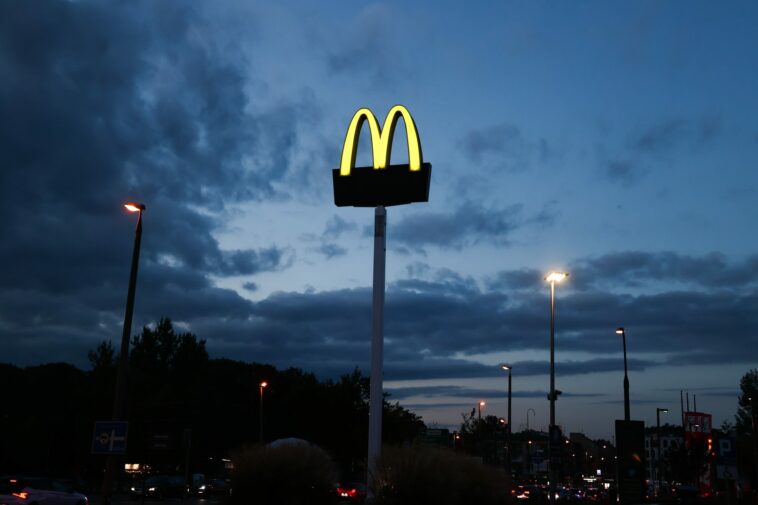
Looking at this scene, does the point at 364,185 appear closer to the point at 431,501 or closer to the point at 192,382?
the point at 431,501

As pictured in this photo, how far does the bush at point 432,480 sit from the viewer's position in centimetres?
1400

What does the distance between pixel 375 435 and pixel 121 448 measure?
6392 millimetres

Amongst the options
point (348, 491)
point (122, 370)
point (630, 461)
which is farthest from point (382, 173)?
point (348, 491)

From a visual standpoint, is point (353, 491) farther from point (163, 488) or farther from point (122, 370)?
point (122, 370)

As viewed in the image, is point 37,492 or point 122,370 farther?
point 37,492

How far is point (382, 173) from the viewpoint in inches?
821

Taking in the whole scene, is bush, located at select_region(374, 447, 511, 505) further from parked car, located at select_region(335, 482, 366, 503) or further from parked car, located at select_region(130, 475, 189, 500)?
parked car, located at select_region(130, 475, 189, 500)

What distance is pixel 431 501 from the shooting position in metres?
13.9

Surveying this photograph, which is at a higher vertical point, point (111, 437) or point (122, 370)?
point (122, 370)

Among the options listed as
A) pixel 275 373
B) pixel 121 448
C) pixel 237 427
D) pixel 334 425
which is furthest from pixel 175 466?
pixel 121 448

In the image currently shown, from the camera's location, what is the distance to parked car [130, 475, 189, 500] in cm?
4719

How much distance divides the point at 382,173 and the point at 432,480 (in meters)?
9.41

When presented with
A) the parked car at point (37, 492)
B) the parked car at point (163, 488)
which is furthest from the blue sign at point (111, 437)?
the parked car at point (163, 488)

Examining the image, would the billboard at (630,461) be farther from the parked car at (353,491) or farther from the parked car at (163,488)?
the parked car at (163,488)
